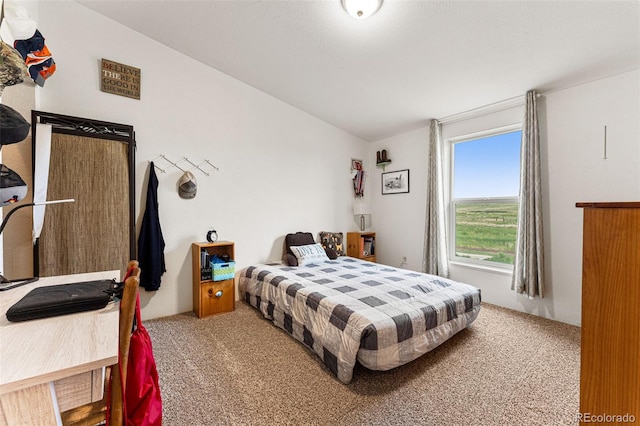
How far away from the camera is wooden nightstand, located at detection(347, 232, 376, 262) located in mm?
4273

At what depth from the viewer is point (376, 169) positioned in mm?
4691

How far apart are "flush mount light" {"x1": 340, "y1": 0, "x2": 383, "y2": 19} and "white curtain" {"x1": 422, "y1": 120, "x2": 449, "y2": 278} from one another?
2.04 m

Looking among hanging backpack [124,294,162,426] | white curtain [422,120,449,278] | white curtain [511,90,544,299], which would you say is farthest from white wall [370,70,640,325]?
hanging backpack [124,294,162,426]

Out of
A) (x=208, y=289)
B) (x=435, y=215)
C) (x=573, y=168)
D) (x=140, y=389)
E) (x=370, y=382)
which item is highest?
(x=573, y=168)

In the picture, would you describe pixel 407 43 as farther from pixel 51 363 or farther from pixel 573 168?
pixel 51 363

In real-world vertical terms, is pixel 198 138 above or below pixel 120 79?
below

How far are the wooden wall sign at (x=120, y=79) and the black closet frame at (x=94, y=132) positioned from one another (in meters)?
0.38

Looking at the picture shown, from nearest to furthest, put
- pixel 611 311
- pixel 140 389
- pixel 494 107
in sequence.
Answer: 1. pixel 611 311
2. pixel 140 389
3. pixel 494 107

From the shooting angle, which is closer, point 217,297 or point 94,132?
point 94,132

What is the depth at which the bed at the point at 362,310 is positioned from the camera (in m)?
1.80

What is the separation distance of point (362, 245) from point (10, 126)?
3.88m

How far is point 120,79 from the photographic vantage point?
2646 mm

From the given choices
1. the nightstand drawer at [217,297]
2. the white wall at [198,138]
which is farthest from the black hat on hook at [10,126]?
the nightstand drawer at [217,297]

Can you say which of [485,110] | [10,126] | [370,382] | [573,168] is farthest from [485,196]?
[10,126]
